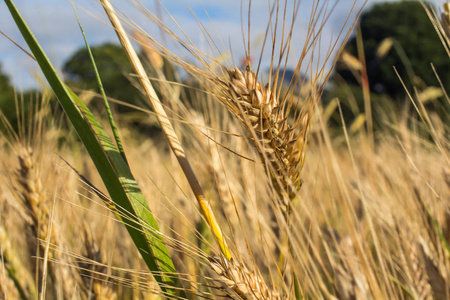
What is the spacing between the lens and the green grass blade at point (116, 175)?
43cm

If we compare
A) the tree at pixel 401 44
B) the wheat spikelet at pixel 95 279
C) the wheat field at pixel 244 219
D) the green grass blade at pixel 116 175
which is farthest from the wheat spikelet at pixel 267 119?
the tree at pixel 401 44

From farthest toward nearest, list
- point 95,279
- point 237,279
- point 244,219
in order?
point 244,219 → point 95,279 → point 237,279

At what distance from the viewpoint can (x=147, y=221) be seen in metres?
0.46

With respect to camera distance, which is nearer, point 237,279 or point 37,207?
point 237,279

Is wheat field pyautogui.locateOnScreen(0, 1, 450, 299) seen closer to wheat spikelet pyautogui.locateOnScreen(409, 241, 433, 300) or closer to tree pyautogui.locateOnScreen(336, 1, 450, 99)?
wheat spikelet pyautogui.locateOnScreen(409, 241, 433, 300)

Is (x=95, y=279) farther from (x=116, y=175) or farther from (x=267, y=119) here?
(x=267, y=119)

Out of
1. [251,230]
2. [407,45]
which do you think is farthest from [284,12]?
[407,45]

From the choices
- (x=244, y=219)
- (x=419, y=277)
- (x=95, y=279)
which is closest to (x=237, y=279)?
(x=95, y=279)

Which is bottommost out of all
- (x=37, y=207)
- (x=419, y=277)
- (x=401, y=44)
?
(x=419, y=277)

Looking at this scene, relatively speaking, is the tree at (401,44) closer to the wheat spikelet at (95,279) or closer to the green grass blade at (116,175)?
the wheat spikelet at (95,279)

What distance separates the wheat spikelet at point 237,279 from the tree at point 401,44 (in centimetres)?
1145

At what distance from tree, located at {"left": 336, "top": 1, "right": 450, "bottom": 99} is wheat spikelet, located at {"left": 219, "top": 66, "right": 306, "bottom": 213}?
37.3 feet

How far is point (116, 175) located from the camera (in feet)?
1.46

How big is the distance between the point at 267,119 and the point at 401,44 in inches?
525
